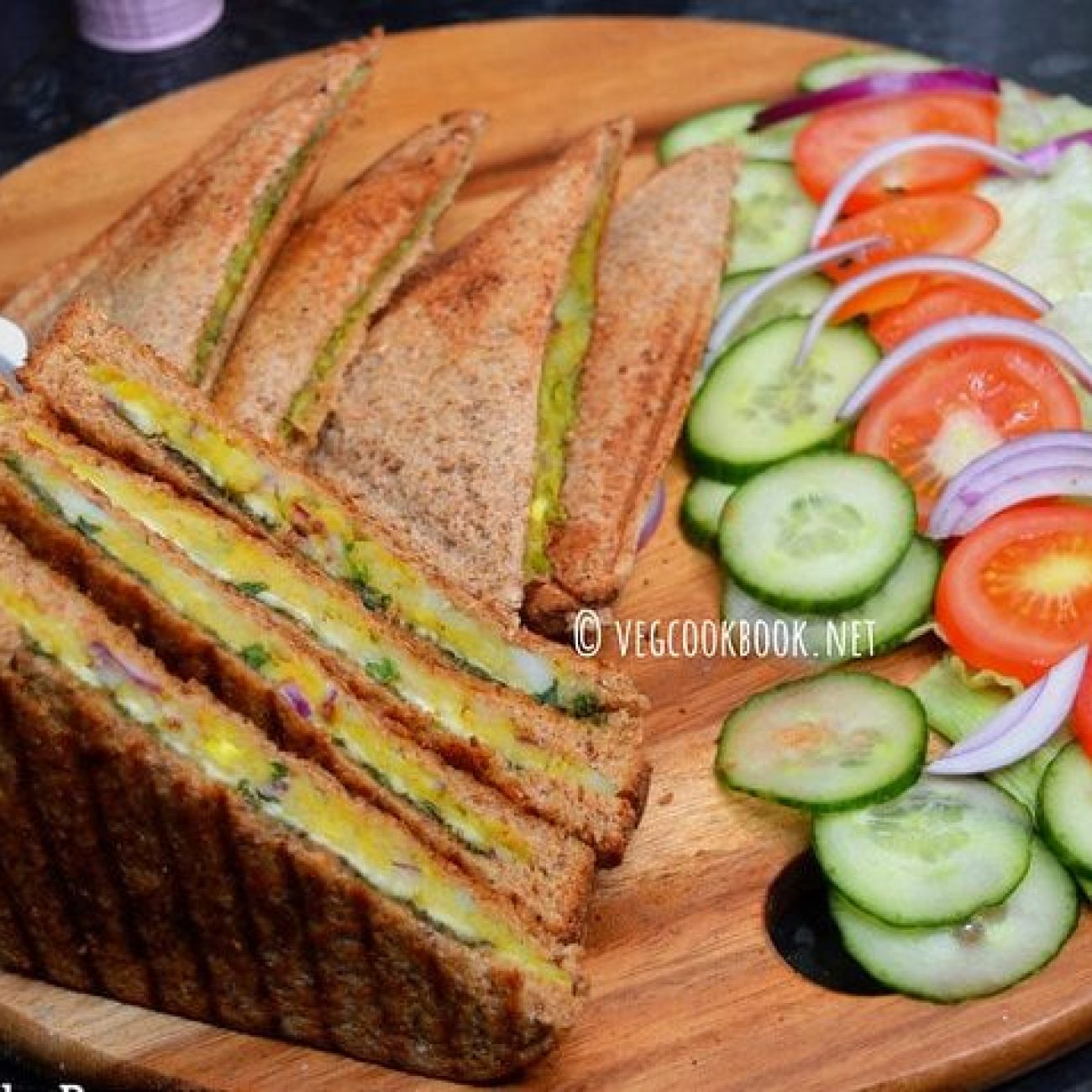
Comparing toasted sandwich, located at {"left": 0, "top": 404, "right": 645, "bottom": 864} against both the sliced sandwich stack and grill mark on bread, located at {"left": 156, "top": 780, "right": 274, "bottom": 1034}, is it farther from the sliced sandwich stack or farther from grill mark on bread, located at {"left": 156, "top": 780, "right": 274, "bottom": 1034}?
grill mark on bread, located at {"left": 156, "top": 780, "right": 274, "bottom": 1034}

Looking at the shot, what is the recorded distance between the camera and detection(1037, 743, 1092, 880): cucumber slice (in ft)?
12.6

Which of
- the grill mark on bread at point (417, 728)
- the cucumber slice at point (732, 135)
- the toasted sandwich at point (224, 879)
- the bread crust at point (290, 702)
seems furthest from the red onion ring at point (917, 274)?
the toasted sandwich at point (224, 879)

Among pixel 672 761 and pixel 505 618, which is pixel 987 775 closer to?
pixel 672 761

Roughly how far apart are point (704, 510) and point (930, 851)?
1248mm

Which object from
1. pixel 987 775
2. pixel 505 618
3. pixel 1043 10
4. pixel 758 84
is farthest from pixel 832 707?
pixel 1043 10

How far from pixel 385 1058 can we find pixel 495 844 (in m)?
0.48

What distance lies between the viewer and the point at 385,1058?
372 centimetres

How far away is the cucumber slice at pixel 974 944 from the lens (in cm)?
373

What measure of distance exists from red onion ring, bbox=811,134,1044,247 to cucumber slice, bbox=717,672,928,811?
1.70 metres

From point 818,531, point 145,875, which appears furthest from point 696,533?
point 145,875

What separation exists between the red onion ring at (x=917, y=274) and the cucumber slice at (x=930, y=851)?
1.46 metres

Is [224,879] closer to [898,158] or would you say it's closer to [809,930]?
[809,930]

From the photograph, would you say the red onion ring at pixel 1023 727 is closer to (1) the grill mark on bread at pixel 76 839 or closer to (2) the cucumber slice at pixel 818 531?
(2) the cucumber slice at pixel 818 531

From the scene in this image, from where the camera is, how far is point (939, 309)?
5078 millimetres
